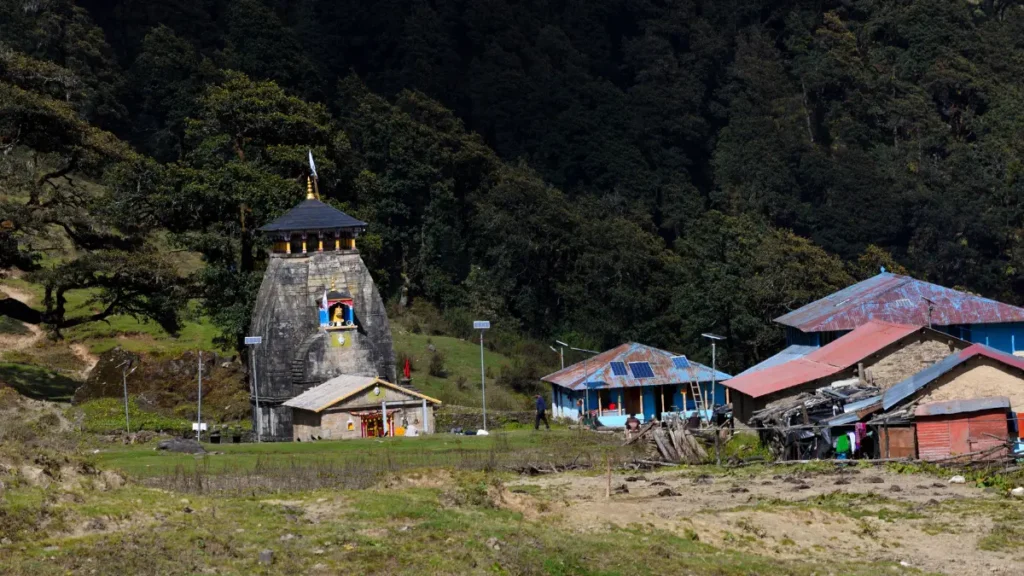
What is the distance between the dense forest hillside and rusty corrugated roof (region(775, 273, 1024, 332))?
14.9m

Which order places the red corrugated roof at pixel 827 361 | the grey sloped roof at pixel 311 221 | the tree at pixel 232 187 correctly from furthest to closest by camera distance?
the tree at pixel 232 187, the grey sloped roof at pixel 311 221, the red corrugated roof at pixel 827 361

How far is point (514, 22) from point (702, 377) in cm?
7057

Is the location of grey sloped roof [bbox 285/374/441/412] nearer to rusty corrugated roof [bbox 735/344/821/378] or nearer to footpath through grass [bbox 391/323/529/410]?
rusty corrugated roof [bbox 735/344/821/378]

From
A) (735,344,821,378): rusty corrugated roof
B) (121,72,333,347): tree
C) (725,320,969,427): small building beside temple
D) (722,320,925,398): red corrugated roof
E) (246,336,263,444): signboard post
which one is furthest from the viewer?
(121,72,333,347): tree

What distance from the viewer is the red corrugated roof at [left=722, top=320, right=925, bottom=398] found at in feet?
191

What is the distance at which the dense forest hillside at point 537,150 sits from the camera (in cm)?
7538

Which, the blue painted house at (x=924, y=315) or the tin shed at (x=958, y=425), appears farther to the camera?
the blue painted house at (x=924, y=315)

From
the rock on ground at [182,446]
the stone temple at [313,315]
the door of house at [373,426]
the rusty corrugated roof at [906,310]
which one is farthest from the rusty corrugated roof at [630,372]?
the rock on ground at [182,446]

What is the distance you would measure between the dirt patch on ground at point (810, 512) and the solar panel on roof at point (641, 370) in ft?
87.6

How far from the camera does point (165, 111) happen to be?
375 feet

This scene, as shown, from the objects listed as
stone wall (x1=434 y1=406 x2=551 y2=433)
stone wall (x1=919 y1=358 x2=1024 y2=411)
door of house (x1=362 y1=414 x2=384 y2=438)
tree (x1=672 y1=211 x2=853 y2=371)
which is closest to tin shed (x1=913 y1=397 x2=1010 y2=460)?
stone wall (x1=919 y1=358 x2=1024 y2=411)

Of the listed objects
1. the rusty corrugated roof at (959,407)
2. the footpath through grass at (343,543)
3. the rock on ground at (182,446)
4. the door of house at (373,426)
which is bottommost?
the footpath through grass at (343,543)

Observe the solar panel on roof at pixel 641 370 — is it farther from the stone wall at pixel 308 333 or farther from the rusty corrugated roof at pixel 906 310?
the stone wall at pixel 308 333

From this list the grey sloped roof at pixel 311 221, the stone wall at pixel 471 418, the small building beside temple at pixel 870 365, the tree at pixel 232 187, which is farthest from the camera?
the tree at pixel 232 187
